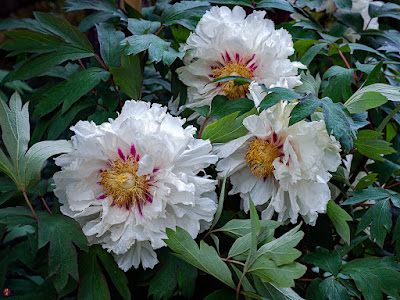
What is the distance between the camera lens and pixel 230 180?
0.69 meters

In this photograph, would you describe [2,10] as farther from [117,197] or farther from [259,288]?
[259,288]

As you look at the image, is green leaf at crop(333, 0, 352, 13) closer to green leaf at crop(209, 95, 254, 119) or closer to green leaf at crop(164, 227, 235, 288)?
green leaf at crop(209, 95, 254, 119)

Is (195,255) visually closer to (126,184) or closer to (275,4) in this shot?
(126,184)

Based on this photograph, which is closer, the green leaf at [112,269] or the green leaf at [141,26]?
the green leaf at [112,269]

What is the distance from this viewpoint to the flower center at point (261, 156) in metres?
0.65

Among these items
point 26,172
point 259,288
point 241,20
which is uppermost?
point 241,20

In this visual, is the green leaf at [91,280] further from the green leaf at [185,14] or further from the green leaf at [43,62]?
the green leaf at [185,14]

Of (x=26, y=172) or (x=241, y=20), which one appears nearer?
(x=26, y=172)

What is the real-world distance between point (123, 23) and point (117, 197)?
1.36 ft

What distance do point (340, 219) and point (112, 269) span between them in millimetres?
341

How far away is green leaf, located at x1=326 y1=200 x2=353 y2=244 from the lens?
640 mm

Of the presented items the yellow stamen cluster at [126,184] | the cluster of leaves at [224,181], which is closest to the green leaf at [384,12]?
the cluster of leaves at [224,181]

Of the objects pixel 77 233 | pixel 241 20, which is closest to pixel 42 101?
pixel 77 233

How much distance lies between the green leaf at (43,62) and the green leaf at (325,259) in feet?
1.67
